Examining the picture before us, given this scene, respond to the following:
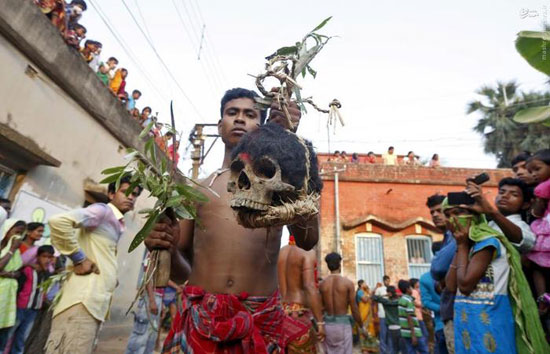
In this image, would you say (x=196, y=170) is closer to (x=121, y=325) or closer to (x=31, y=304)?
(x=121, y=325)

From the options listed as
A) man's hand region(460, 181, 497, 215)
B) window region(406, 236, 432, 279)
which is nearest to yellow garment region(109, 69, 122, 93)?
man's hand region(460, 181, 497, 215)

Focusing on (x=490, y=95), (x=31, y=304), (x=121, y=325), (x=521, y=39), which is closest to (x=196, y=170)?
(x=121, y=325)

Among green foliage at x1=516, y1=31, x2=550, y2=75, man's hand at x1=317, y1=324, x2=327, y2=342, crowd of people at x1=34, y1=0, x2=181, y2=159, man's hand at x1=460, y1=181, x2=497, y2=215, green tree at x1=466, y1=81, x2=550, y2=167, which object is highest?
green tree at x1=466, y1=81, x2=550, y2=167

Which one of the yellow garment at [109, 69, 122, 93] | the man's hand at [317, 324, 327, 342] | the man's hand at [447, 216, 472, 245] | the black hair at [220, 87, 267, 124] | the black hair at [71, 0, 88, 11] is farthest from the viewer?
the yellow garment at [109, 69, 122, 93]

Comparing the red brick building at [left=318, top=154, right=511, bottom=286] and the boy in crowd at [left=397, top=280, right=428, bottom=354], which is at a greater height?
the red brick building at [left=318, top=154, right=511, bottom=286]

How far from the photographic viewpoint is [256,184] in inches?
49.3

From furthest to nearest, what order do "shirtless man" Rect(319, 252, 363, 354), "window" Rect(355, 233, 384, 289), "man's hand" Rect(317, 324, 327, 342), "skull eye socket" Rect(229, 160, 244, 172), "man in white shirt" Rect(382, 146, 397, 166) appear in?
1. "man in white shirt" Rect(382, 146, 397, 166)
2. "window" Rect(355, 233, 384, 289)
3. "shirtless man" Rect(319, 252, 363, 354)
4. "man's hand" Rect(317, 324, 327, 342)
5. "skull eye socket" Rect(229, 160, 244, 172)

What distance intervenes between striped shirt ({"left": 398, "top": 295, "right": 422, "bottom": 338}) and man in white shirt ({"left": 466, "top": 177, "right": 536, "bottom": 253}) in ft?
15.3

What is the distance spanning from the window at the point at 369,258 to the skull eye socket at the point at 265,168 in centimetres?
1379

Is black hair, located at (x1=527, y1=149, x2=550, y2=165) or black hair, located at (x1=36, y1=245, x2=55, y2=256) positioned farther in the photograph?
black hair, located at (x1=36, y1=245, x2=55, y2=256)

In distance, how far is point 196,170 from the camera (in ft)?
41.0

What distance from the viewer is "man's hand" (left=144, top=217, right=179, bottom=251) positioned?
5.49ft

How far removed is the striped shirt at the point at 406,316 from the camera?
Result: 703 centimetres

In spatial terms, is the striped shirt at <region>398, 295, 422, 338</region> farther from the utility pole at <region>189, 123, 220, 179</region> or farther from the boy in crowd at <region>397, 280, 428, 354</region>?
the utility pole at <region>189, 123, 220, 179</region>
